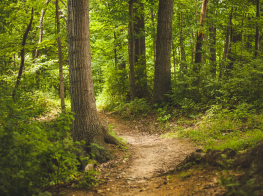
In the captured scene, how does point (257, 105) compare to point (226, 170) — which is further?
point (257, 105)

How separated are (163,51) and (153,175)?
7478 mm

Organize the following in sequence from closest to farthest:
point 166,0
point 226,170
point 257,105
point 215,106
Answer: point 226,170 < point 257,105 < point 215,106 < point 166,0

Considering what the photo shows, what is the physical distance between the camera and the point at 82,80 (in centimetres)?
547

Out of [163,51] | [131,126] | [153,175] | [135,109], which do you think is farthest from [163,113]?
[153,175]

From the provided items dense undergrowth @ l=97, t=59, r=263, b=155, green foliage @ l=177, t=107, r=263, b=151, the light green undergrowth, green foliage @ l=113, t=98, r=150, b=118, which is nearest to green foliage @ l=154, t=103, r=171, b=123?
dense undergrowth @ l=97, t=59, r=263, b=155

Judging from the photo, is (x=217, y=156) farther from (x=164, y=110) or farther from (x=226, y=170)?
(x=164, y=110)

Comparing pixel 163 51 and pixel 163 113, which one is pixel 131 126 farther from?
pixel 163 51

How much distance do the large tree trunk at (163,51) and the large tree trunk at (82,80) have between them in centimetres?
567

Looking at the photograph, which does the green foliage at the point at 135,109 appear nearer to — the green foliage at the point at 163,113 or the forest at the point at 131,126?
the forest at the point at 131,126

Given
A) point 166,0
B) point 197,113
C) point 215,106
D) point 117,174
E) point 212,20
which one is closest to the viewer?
point 117,174

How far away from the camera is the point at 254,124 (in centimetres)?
621

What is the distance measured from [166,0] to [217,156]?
9024 millimetres

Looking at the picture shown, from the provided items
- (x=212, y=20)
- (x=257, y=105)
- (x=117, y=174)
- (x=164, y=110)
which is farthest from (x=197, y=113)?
(x=212, y=20)

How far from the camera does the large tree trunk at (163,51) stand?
1014 cm
